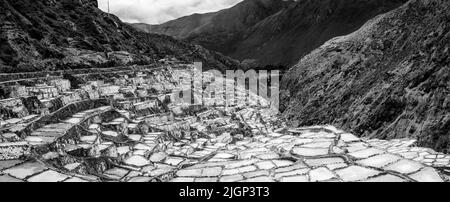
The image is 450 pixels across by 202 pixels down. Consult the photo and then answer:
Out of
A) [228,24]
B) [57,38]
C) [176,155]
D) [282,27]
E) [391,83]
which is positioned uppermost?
[228,24]

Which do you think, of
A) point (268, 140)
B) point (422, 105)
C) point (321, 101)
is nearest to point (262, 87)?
point (321, 101)

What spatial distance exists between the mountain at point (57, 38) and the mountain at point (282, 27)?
177 ft

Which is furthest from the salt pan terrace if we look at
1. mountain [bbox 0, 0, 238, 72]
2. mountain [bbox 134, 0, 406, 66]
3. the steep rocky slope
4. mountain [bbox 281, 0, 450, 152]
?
the steep rocky slope

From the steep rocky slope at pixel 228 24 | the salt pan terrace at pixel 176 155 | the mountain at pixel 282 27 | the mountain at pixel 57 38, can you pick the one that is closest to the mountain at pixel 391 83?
the salt pan terrace at pixel 176 155

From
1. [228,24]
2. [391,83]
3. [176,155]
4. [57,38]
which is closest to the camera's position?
[176,155]

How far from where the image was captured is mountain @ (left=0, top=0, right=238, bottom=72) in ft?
52.8

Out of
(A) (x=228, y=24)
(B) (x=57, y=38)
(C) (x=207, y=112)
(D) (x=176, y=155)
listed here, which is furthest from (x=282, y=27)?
(D) (x=176, y=155)

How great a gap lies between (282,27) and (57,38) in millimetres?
91500

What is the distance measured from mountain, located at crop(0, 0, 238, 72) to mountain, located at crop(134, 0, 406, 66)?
5397cm

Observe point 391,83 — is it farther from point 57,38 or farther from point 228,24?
point 228,24

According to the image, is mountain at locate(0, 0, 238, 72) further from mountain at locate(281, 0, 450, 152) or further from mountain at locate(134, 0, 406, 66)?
mountain at locate(134, 0, 406, 66)

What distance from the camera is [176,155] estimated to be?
8.37 m

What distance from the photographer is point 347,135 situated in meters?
8.37

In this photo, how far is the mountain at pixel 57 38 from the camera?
16094 millimetres
